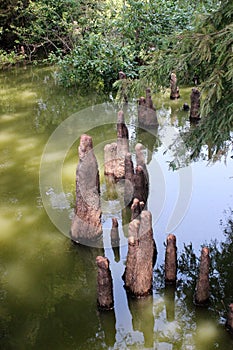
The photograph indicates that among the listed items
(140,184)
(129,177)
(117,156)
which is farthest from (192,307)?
(117,156)

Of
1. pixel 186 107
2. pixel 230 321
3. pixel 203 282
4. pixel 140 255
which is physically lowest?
pixel 230 321

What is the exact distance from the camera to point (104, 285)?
532 cm

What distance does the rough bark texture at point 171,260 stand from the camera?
5.57 metres

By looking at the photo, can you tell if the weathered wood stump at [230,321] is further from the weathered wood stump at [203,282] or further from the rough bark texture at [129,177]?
the rough bark texture at [129,177]

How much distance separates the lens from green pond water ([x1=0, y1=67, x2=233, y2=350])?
17.4ft

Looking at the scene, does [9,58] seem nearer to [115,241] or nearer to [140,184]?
[140,184]

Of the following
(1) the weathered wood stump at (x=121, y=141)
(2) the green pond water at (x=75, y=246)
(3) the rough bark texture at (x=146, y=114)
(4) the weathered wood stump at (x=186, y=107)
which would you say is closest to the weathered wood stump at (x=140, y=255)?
(2) the green pond water at (x=75, y=246)

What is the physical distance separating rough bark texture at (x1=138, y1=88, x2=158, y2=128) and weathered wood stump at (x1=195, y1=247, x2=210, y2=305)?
609 cm

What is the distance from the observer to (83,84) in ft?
47.7

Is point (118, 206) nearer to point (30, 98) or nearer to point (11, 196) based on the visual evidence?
point (11, 196)

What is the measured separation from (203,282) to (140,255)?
80 centimetres

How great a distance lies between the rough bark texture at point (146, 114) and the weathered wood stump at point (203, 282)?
609 cm

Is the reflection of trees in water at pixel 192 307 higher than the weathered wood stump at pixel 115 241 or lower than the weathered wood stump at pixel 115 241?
lower

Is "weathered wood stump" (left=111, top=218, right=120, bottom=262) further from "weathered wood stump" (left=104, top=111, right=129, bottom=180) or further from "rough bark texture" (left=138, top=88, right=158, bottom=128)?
"rough bark texture" (left=138, top=88, right=158, bottom=128)
